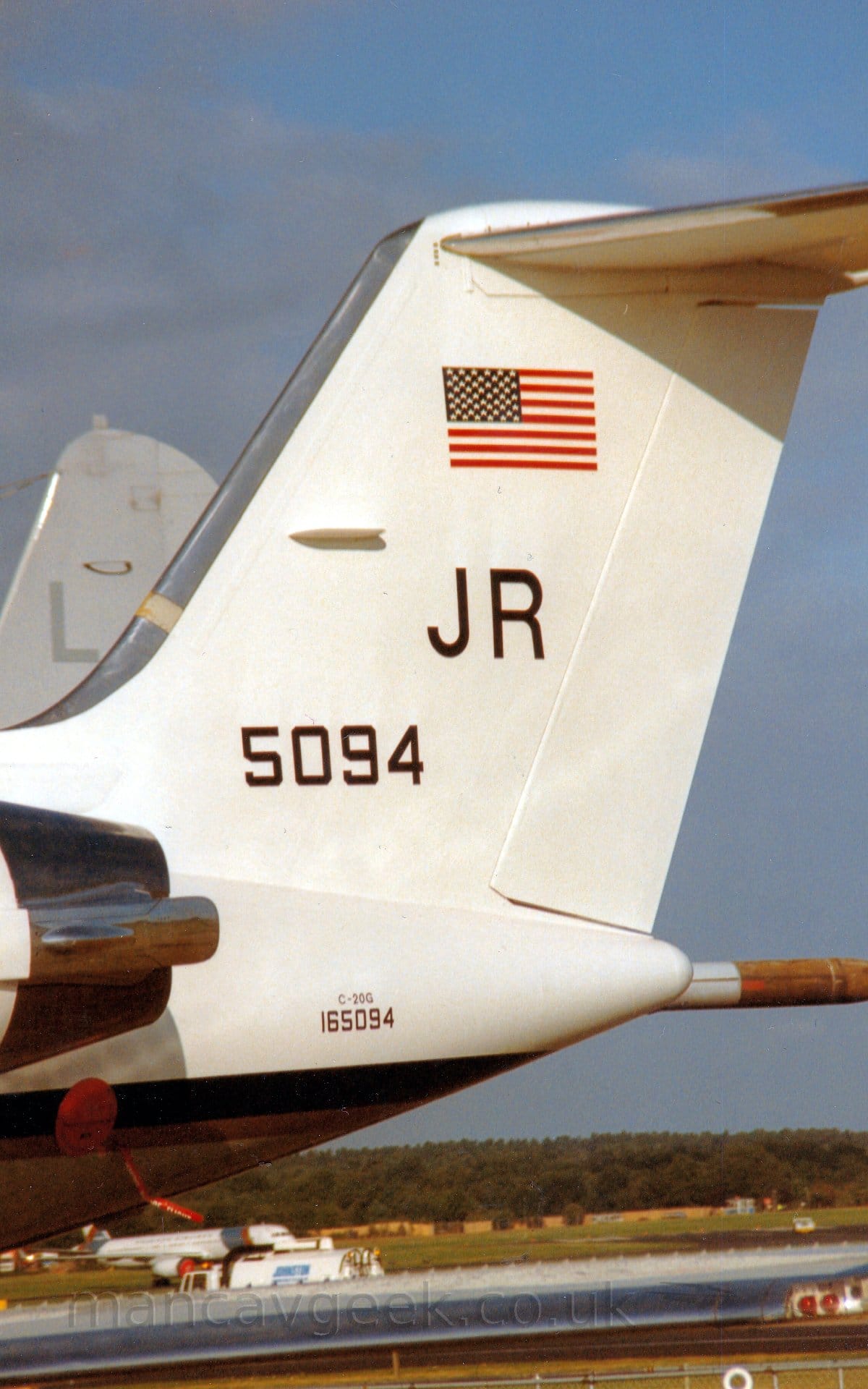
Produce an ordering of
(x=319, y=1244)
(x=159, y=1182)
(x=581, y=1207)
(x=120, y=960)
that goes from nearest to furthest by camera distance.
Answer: (x=120, y=960) → (x=159, y=1182) → (x=581, y=1207) → (x=319, y=1244)

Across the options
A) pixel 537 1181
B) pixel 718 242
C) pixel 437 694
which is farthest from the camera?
pixel 537 1181

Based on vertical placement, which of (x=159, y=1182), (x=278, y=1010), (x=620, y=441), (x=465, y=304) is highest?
(x=465, y=304)

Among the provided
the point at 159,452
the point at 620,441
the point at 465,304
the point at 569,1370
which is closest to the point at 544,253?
the point at 465,304

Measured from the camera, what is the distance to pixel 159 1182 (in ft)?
10.6

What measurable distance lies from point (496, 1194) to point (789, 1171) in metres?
2.22

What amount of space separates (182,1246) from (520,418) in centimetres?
909

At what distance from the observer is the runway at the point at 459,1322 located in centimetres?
1225

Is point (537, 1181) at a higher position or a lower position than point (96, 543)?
lower

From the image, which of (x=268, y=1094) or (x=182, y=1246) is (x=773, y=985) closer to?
(x=268, y=1094)

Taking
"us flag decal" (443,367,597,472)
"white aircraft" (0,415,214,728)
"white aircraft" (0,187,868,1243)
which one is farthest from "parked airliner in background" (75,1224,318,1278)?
"us flag decal" (443,367,597,472)

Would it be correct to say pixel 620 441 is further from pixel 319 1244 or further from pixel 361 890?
pixel 319 1244

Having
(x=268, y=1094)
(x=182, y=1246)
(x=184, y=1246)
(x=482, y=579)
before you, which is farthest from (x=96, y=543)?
(x=184, y=1246)

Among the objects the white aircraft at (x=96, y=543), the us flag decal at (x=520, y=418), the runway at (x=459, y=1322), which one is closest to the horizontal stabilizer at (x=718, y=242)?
Result: the us flag decal at (x=520, y=418)

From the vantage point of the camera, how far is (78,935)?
2842 millimetres
